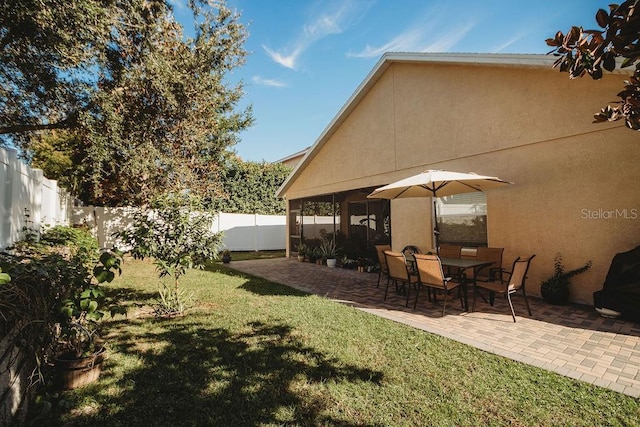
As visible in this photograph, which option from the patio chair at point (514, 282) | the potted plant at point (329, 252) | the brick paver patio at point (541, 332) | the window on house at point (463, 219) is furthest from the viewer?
the potted plant at point (329, 252)

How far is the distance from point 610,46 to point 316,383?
162 inches

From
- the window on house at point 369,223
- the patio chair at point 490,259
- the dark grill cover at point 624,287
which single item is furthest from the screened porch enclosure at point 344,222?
the dark grill cover at point 624,287

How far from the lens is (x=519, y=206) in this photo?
769 cm

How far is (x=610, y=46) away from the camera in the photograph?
86.7 inches

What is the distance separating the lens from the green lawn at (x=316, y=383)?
2.93m

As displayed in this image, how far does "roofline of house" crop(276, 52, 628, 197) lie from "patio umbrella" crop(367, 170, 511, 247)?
275 centimetres

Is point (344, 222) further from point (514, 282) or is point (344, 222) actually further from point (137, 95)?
point (137, 95)

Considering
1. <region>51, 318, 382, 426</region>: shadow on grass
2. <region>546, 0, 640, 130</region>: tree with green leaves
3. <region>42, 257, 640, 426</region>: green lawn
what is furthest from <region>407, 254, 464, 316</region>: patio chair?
<region>546, 0, 640, 130</region>: tree with green leaves

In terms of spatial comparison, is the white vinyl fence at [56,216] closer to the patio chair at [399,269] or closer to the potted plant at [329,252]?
the patio chair at [399,269]

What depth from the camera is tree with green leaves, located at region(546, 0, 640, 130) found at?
1.72 m

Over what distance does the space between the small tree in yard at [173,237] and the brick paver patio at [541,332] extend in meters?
3.54

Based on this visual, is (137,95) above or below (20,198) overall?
above

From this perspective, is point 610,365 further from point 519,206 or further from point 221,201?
point 221,201

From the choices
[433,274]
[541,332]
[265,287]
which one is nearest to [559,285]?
[541,332]
